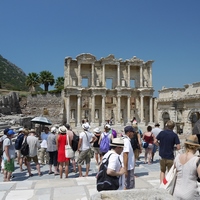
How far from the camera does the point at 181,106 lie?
2797 cm

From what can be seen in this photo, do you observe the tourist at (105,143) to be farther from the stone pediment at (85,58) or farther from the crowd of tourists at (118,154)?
the stone pediment at (85,58)

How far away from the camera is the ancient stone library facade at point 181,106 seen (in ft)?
85.0

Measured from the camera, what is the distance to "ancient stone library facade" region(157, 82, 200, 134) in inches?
1020

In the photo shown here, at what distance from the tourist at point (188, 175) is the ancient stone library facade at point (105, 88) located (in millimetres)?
29192

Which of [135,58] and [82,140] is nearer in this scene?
[82,140]

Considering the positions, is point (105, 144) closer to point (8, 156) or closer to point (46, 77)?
point (8, 156)

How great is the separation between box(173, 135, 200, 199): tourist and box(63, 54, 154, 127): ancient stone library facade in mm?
29192

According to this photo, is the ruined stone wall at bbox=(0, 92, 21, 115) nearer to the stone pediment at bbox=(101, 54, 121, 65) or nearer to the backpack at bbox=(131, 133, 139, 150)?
the stone pediment at bbox=(101, 54, 121, 65)

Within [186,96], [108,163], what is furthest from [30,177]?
[186,96]

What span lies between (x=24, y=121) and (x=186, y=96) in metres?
18.1

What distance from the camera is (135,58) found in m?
35.9

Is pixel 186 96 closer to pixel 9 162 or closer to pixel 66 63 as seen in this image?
pixel 66 63

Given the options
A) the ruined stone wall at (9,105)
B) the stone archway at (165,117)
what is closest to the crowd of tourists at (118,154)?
the ruined stone wall at (9,105)

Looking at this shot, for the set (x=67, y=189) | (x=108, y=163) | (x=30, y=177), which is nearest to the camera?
(x=108, y=163)
